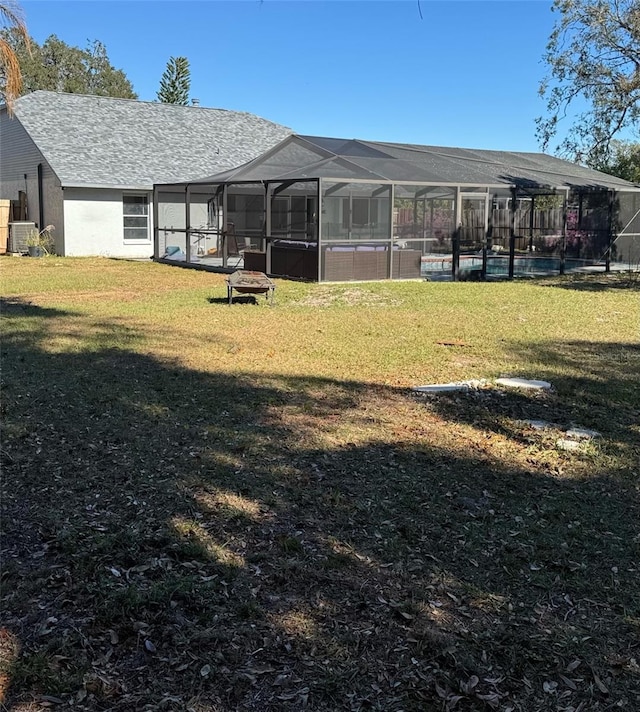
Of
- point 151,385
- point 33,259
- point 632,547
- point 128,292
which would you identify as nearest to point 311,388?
point 151,385

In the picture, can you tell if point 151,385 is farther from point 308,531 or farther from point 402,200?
point 402,200

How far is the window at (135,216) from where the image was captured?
953 inches

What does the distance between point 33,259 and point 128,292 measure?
363 inches

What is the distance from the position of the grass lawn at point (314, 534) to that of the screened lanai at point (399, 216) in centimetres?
882

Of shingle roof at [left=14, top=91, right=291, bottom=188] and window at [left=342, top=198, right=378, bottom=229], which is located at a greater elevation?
shingle roof at [left=14, top=91, right=291, bottom=188]

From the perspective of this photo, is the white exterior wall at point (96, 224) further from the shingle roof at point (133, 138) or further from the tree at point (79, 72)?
the tree at point (79, 72)

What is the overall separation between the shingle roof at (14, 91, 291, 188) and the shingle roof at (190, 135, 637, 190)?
6.70 m

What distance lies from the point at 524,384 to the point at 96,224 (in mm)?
19638

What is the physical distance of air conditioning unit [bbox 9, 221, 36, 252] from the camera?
77.6 feet

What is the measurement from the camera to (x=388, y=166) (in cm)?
1714

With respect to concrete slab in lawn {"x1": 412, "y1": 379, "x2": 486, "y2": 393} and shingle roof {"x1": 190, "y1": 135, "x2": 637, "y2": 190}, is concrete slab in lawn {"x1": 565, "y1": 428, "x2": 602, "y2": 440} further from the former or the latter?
shingle roof {"x1": 190, "y1": 135, "x2": 637, "y2": 190}

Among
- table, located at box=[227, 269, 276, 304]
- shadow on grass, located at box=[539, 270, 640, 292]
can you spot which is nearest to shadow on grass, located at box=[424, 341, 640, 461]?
table, located at box=[227, 269, 276, 304]

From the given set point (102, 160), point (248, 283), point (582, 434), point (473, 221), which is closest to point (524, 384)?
point (582, 434)

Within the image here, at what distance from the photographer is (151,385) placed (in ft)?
21.1
